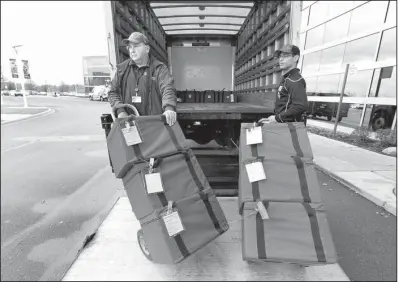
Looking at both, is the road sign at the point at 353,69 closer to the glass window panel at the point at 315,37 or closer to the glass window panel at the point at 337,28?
the glass window panel at the point at 337,28

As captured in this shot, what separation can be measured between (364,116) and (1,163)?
1031 centimetres

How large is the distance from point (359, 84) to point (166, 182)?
995 cm

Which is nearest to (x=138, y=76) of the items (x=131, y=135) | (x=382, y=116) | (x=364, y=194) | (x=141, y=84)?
(x=141, y=84)

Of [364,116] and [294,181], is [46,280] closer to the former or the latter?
[294,181]

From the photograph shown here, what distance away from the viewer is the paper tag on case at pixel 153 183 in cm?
190

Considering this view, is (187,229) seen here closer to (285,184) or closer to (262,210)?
(262,210)

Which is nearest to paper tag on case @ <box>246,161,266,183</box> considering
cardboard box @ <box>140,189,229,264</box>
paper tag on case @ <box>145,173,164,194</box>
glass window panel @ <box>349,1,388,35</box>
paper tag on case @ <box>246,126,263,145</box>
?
paper tag on case @ <box>246,126,263,145</box>

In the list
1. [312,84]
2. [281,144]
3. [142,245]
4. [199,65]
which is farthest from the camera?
[312,84]

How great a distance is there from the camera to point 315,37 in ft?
41.5

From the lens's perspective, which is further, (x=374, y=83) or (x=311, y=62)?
(x=311, y=62)

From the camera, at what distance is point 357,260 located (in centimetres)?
233

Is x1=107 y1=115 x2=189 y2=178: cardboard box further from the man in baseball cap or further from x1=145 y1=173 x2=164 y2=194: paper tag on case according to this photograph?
the man in baseball cap

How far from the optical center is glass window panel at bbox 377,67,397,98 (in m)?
7.65

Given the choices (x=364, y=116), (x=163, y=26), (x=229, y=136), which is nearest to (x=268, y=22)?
(x=229, y=136)
